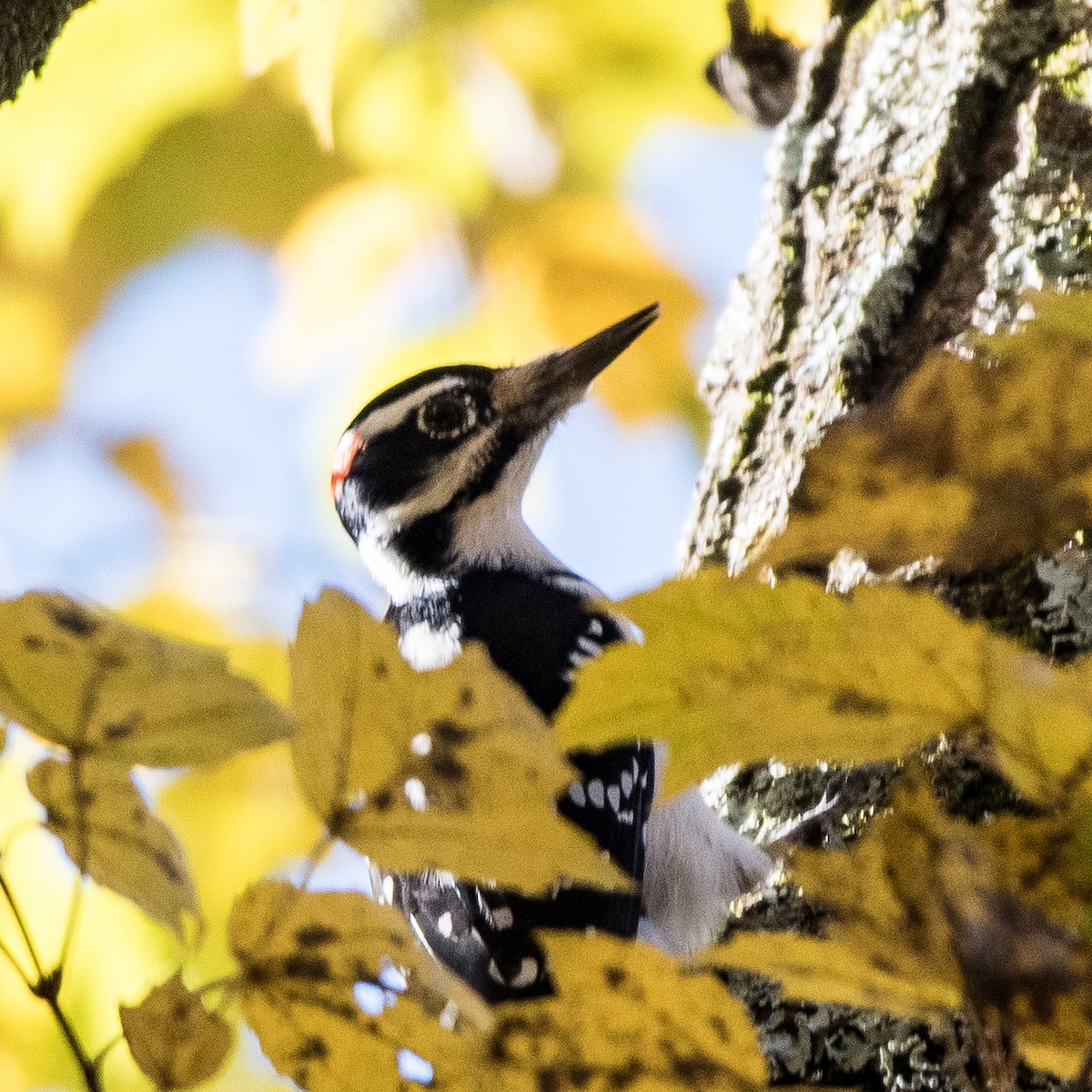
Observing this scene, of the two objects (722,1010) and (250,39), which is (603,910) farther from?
(250,39)

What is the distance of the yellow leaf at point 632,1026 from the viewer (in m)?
0.92

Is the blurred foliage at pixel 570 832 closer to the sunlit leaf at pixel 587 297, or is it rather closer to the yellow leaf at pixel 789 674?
the yellow leaf at pixel 789 674

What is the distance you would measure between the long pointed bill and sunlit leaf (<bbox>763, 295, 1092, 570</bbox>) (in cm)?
177

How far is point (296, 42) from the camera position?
2.56 meters

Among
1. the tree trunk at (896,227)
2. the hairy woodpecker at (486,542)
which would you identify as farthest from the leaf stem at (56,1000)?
the tree trunk at (896,227)

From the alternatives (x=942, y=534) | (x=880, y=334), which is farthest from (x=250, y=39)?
(x=942, y=534)

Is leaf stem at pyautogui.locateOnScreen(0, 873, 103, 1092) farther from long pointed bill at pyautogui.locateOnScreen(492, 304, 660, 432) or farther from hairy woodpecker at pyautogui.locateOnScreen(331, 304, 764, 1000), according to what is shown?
long pointed bill at pyautogui.locateOnScreen(492, 304, 660, 432)

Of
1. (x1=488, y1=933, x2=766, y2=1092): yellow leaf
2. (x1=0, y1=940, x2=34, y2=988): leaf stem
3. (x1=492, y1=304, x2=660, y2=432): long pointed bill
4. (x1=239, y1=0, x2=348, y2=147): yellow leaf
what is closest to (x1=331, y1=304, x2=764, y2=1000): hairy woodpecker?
(x1=492, y1=304, x2=660, y2=432): long pointed bill

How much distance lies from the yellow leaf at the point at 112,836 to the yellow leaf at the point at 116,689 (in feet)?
0.13

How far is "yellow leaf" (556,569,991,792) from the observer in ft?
2.81

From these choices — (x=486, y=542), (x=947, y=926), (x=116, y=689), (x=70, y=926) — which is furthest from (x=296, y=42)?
(x=947, y=926)

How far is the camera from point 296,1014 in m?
0.95

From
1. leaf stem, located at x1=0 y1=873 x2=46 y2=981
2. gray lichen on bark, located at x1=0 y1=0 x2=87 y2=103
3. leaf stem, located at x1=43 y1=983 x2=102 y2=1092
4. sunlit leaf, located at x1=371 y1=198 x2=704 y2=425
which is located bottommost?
sunlit leaf, located at x1=371 y1=198 x2=704 y2=425

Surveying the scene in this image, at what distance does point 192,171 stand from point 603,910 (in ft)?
11.0
